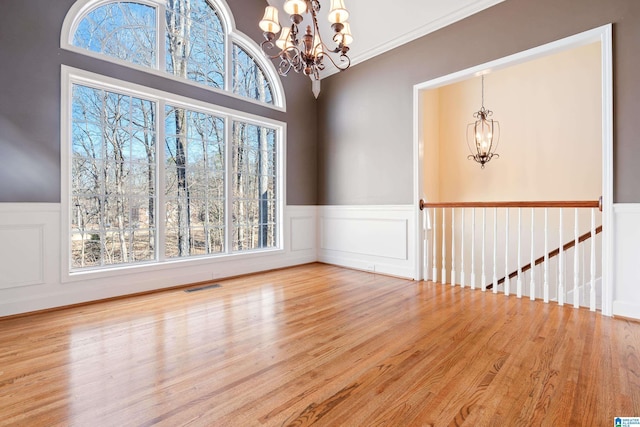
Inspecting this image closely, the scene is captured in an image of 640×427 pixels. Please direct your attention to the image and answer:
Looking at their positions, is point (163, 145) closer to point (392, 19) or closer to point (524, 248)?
point (392, 19)

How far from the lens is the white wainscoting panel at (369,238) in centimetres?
408

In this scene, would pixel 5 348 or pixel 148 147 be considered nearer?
pixel 5 348

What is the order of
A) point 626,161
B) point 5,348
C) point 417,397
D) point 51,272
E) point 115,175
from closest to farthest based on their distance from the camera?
point 417,397 < point 5,348 < point 626,161 < point 51,272 < point 115,175

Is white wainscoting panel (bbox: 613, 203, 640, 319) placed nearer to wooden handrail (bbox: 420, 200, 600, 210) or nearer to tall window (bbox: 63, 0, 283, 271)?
wooden handrail (bbox: 420, 200, 600, 210)

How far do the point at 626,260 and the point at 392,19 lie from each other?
11.9 feet

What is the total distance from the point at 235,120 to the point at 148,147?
1268mm

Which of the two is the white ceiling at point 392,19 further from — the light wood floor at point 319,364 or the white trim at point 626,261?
the light wood floor at point 319,364

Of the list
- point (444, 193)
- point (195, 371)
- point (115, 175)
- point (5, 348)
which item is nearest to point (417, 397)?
point (195, 371)

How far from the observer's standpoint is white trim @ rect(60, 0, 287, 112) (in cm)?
297

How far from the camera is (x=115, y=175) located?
3314 mm

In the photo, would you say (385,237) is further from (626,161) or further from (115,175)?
(115,175)

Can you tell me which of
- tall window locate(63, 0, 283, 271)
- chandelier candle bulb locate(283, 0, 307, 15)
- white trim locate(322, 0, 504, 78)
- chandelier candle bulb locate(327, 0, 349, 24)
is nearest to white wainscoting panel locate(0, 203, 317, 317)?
tall window locate(63, 0, 283, 271)

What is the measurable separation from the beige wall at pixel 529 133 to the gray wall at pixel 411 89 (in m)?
1.37

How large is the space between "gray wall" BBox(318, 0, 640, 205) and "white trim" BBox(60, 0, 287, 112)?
0.92m
